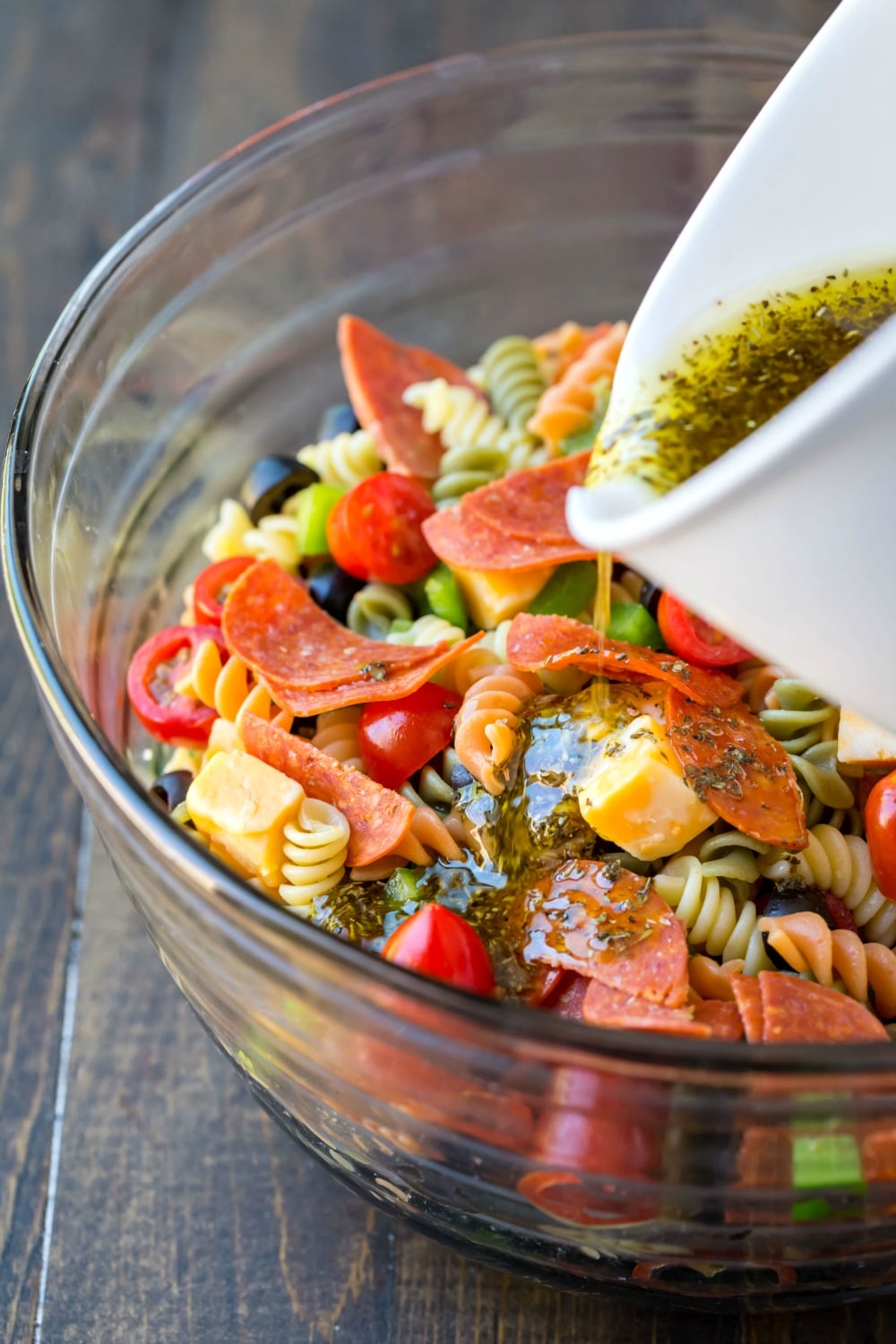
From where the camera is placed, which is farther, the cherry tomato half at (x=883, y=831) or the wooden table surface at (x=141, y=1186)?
the wooden table surface at (x=141, y=1186)

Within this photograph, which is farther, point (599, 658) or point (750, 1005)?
point (599, 658)

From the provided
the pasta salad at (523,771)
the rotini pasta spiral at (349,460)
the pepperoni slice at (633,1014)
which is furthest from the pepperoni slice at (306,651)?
the pepperoni slice at (633,1014)

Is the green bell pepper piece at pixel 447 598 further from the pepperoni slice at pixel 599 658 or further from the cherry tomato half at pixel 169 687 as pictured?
the cherry tomato half at pixel 169 687

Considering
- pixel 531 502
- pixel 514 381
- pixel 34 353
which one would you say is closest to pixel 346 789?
pixel 531 502

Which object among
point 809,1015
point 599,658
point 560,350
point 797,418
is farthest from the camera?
point 560,350

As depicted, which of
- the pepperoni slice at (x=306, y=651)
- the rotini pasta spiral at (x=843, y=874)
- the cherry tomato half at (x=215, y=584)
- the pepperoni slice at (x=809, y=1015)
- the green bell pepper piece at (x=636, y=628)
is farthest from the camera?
the cherry tomato half at (x=215, y=584)

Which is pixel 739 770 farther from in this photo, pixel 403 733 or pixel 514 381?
pixel 514 381

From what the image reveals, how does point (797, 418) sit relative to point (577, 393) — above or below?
below
